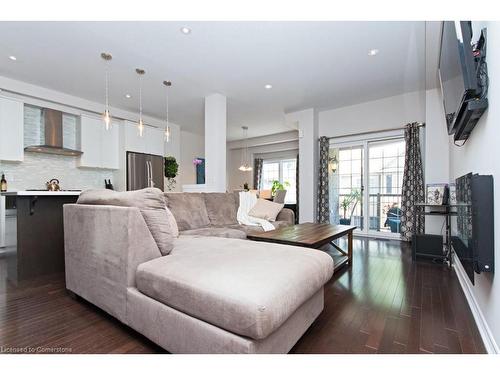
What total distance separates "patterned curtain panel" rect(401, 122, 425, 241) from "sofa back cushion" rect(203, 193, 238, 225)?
9.87ft

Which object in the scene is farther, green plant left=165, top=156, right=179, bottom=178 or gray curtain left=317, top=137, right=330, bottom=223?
green plant left=165, top=156, right=179, bottom=178

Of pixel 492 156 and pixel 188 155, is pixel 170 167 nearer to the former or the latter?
pixel 188 155

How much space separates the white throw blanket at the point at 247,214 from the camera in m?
3.30

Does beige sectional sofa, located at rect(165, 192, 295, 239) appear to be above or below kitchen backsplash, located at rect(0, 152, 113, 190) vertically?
below

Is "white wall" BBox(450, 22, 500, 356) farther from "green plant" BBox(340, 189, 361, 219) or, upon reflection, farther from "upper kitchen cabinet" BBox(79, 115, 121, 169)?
"upper kitchen cabinet" BBox(79, 115, 121, 169)

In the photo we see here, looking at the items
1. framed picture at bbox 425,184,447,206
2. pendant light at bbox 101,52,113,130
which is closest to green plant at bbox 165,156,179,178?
pendant light at bbox 101,52,113,130

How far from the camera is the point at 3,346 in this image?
4.25 ft

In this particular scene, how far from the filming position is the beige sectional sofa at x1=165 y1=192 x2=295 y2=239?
2.87m

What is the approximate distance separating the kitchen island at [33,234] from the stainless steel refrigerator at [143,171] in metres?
2.35

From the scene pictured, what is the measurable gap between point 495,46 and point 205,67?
302cm

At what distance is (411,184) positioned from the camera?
13.4 feet

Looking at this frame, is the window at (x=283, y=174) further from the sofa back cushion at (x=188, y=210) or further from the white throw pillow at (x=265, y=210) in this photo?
the sofa back cushion at (x=188, y=210)
